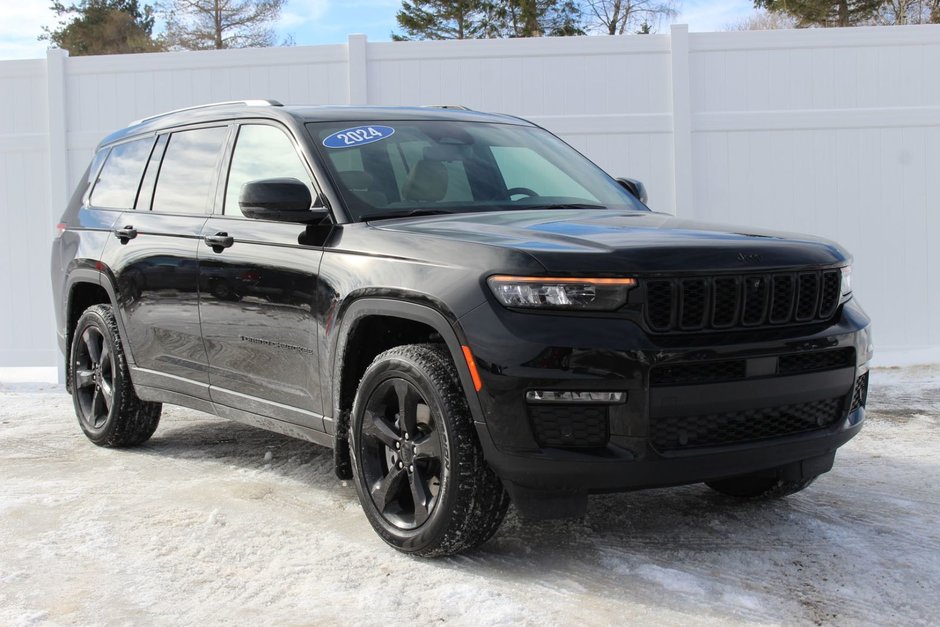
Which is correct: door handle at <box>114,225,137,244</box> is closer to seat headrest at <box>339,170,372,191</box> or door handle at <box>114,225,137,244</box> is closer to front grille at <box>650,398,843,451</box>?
seat headrest at <box>339,170,372,191</box>

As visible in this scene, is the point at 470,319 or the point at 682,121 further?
the point at 682,121

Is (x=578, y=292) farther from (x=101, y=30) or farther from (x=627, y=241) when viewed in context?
(x=101, y=30)

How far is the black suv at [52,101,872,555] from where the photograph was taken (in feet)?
11.4

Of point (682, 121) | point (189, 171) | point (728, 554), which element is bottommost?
point (728, 554)

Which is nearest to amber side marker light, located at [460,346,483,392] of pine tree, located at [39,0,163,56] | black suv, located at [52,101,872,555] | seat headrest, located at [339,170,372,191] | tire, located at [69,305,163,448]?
black suv, located at [52,101,872,555]

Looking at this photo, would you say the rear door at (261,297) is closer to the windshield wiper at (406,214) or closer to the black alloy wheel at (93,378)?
the windshield wiper at (406,214)

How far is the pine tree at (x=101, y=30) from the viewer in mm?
40562

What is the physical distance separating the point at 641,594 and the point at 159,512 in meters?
2.31

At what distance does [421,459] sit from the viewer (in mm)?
3922

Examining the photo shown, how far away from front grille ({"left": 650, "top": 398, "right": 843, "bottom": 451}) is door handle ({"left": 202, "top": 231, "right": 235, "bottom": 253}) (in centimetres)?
229

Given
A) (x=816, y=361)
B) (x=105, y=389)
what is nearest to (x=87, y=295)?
(x=105, y=389)

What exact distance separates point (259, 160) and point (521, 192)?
1.24 metres

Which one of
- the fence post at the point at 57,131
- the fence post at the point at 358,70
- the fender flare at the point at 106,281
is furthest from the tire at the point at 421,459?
the fence post at the point at 57,131

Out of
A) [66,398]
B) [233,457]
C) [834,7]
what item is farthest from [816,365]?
[834,7]
